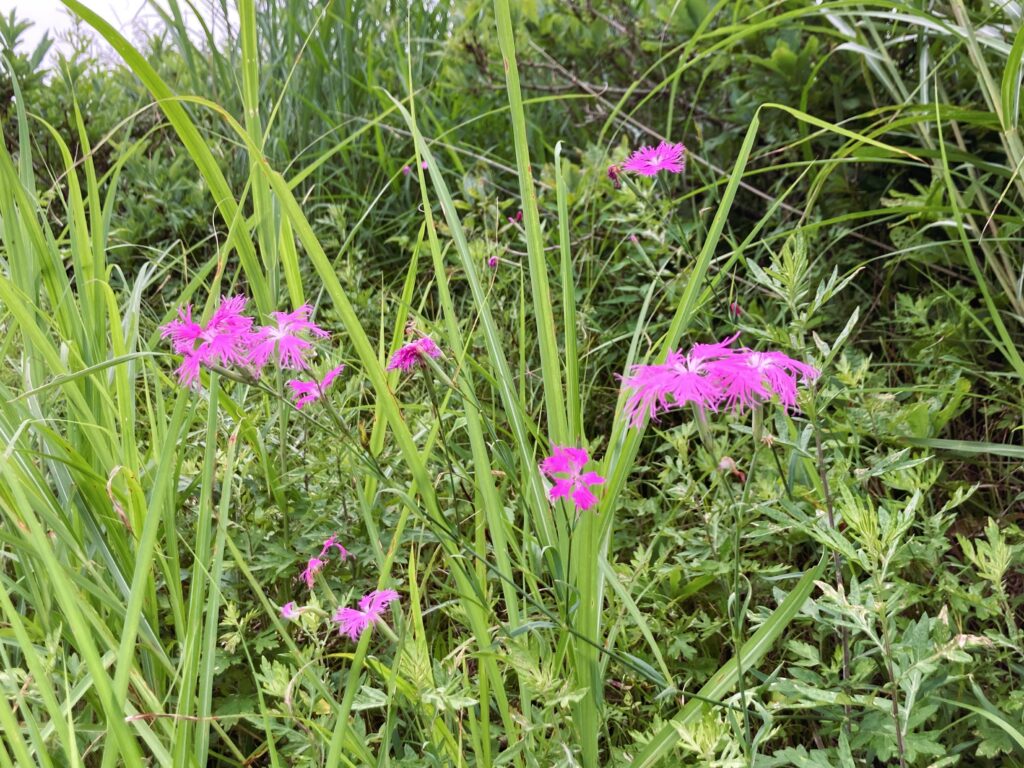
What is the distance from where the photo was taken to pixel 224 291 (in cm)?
244

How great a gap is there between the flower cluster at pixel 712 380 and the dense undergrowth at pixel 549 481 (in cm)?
4

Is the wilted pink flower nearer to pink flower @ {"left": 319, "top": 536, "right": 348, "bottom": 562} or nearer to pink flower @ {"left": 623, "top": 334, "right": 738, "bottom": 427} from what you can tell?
pink flower @ {"left": 623, "top": 334, "right": 738, "bottom": 427}

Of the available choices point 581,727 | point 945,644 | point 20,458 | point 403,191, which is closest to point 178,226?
point 403,191

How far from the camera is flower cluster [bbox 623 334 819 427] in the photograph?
608 mm

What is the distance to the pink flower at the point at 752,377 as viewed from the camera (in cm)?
61

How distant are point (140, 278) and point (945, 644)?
3.81ft

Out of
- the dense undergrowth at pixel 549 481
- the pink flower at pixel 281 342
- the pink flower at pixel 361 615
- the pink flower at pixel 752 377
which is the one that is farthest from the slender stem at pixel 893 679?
the pink flower at pixel 281 342

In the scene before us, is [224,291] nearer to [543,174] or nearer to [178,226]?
[178,226]

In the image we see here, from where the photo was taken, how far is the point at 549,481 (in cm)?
94

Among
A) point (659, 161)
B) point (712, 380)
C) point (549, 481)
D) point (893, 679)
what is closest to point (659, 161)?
point (659, 161)

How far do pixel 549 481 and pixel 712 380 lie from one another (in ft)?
1.17

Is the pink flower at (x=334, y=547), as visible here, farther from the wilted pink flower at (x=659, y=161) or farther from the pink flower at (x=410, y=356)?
the wilted pink flower at (x=659, y=161)

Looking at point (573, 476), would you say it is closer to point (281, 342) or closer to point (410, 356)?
point (410, 356)

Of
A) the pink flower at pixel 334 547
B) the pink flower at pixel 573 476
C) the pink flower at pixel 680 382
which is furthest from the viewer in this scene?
the pink flower at pixel 334 547
